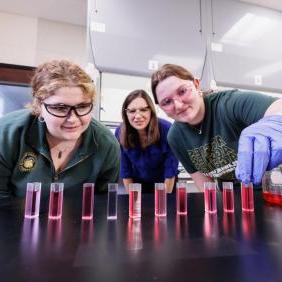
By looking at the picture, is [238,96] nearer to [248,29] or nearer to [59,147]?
[59,147]

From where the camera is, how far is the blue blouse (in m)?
1.29

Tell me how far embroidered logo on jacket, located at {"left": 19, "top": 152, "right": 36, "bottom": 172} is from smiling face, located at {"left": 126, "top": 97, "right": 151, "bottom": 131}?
600mm

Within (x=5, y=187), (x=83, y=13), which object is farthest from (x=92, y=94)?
(x=83, y=13)

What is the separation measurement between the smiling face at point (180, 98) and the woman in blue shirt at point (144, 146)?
1.16 ft

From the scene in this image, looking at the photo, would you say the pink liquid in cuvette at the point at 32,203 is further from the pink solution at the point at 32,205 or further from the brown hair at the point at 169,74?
the brown hair at the point at 169,74

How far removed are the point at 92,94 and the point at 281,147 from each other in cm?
59

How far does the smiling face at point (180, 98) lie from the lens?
2.82 feet

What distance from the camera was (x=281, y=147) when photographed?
54 centimetres

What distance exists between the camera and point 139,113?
4.09 feet

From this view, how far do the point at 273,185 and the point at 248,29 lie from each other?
168 centimetres

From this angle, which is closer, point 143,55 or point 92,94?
point 92,94

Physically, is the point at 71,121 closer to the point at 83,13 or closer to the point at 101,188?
the point at 101,188

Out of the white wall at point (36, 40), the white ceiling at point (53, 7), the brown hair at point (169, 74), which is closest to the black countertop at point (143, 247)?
the brown hair at point (169, 74)

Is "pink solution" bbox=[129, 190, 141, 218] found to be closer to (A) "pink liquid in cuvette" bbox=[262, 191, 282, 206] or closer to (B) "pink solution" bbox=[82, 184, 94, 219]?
(B) "pink solution" bbox=[82, 184, 94, 219]
